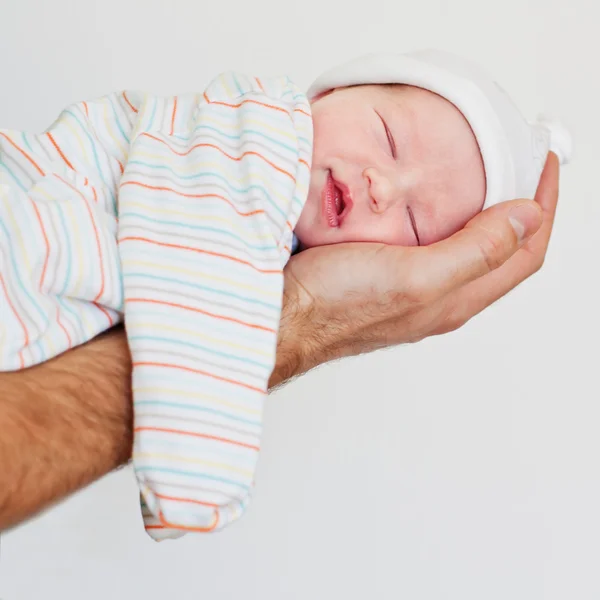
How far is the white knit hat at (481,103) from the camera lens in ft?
3.57

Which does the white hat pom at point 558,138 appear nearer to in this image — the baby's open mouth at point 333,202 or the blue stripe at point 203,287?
the baby's open mouth at point 333,202

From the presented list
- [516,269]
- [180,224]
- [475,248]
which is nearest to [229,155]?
[180,224]

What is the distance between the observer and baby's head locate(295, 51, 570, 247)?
1025 millimetres

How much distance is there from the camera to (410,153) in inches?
42.1

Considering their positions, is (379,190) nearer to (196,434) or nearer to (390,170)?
(390,170)

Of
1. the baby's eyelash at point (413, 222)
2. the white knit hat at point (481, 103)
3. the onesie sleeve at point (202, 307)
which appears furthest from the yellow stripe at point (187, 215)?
the white knit hat at point (481, 103)

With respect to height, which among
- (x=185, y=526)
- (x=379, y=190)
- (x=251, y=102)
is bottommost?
(x=185, y=526)

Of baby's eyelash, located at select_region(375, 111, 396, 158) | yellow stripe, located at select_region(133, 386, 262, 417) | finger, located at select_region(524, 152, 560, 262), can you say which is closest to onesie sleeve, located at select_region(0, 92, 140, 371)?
yellow stripe, located at select_region(133, 386, 262, 417)

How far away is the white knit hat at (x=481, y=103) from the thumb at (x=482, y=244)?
57 mm

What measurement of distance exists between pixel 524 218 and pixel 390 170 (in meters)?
0.19

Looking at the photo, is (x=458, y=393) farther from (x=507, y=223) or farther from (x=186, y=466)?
(x=186, y=466)

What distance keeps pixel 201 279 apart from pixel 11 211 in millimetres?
196

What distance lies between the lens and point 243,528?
1.61 metres

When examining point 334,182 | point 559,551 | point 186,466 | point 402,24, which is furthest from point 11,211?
point 559,551
